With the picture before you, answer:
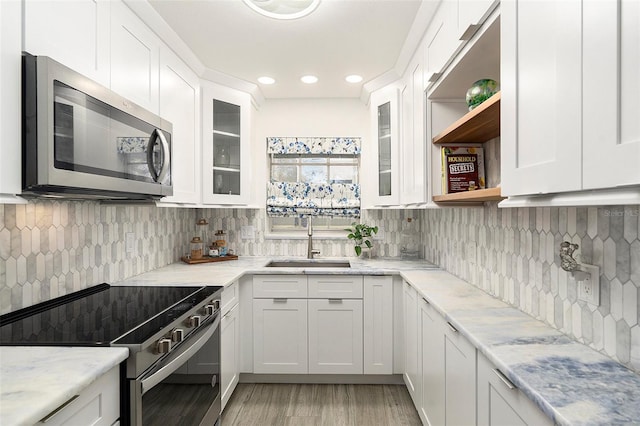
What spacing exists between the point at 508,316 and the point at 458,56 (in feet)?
3.75

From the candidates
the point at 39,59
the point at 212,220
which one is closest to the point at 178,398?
the point at 39,59

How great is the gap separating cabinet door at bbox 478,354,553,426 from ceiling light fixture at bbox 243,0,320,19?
1832mm

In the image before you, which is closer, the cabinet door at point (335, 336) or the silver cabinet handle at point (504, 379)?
the silver cabinet handle at point (504, 379)

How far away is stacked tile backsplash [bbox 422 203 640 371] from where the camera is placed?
1036mm

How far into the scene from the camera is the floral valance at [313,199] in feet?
11.3

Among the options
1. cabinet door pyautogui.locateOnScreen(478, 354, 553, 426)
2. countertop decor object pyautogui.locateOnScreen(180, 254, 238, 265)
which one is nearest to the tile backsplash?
countertop decor object pyautogui.locateOnScreen(180, 254, 238, 265)

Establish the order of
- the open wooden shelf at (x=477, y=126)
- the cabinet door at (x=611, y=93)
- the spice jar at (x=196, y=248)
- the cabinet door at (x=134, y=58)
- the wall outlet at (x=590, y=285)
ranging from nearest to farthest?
the cabinet door at (x=611, y=93) < the wall outlet at (x=590, y=285) < the open wooden shelf at (x=477, y=126) < the cabinet door at (x=134, y=58) < the spice jar at (x=196, y=248)

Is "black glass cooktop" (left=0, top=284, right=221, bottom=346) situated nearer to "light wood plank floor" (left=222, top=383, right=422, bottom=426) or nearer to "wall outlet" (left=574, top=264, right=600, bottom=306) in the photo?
"light wood plank floor" (left=222, top=383, right=422, bottom=426)

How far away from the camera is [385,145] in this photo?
9.73 feet

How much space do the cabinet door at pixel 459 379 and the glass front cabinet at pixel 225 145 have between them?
6.60 ft

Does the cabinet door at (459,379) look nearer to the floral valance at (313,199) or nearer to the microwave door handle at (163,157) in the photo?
the microwave door handle at (163,157)

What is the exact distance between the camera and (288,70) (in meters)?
2.79

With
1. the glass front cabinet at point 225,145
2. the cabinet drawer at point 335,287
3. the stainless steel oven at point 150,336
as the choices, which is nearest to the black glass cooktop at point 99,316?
the stainless steel oven at point 150,336

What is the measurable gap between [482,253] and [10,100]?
2.16 m
